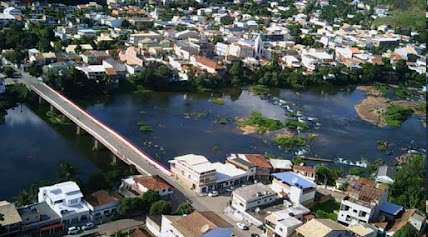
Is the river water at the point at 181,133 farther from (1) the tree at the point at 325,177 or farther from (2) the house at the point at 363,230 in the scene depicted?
(2) the house at the point at 363,230


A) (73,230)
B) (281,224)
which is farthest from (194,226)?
(73,230)

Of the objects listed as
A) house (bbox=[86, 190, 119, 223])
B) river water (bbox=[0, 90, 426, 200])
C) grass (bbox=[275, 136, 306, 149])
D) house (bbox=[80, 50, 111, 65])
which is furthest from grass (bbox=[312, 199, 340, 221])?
house (bbox=[80, 50, 111, 65])

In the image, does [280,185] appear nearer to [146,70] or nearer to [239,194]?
[239,194]

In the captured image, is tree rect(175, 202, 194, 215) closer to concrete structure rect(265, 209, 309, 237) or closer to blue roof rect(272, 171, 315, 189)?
concrete structure rect(265, 209, 309, 237)

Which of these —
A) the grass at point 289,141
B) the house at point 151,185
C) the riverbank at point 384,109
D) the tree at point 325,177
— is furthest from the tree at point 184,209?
the riverbank at point 384,109

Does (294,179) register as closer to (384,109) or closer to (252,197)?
(252,197)

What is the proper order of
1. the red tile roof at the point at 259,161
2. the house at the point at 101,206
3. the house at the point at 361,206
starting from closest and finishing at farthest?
1. the house at the point at 101,206
2. the house at the point at 361,206
3. the red tile roof at the point at 259,161

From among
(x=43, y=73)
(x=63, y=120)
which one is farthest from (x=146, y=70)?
(x=63, y=120)
